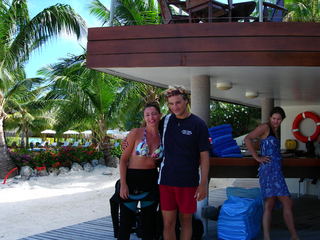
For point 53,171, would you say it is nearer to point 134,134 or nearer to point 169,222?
point 134,134

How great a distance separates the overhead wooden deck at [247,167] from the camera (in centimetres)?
443

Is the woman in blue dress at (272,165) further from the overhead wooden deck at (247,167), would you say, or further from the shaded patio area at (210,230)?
the shaded patio area at (210,230)

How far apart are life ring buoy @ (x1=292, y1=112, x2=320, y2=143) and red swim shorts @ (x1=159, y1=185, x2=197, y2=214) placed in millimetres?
6129

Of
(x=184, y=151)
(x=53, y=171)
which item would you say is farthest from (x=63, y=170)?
(x=184, y=151)

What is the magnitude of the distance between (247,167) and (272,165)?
69 centimetres

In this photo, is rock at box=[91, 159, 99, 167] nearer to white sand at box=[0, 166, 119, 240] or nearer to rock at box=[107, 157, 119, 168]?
rock at box=[107, 157, 119, 168]

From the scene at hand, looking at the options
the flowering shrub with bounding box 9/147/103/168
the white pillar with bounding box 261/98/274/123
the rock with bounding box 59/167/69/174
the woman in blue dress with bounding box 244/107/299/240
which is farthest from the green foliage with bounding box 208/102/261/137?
the woman in blue dress with bounding box 244/107/299/240

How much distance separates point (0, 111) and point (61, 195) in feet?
13.0

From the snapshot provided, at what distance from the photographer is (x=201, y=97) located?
5.28 metres

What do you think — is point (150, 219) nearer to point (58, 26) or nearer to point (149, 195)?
point (149, 195)

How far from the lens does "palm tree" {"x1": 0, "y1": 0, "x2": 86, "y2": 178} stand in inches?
429

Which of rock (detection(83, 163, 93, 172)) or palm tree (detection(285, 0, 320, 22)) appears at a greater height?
palm tree (detection(285, 0, 320, 22))

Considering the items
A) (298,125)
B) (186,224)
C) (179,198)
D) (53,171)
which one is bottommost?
(53,171)

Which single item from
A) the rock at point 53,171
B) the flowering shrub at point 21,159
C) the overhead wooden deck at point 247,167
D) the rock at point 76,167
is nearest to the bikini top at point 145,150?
the overhead wooden deck at point 247,167
